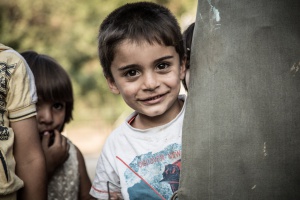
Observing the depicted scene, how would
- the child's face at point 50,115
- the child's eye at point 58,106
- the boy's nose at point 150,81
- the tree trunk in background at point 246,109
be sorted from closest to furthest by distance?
the tree trunk in background at point 246,109 < the boy's nose at point 150,81 < the child's face at point 50,115 < the child's eye at point 58,106

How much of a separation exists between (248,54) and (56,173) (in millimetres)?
1720

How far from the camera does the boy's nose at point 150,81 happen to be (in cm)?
178

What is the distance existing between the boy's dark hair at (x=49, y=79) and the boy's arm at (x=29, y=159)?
0.72 metres

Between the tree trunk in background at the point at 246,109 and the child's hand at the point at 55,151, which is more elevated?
the tree trunk in background at the point at 246,109

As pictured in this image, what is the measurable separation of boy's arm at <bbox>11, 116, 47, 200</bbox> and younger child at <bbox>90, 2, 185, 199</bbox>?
1.12 feet

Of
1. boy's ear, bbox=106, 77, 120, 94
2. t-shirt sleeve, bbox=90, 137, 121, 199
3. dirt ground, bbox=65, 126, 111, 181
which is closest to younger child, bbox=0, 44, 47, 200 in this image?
t-shirt sleeve, bbox=90, 137, 121, 199

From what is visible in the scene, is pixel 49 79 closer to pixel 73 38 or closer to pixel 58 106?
pixel 58 106

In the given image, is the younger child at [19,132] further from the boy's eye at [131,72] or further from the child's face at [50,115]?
the child's face at [50,115]

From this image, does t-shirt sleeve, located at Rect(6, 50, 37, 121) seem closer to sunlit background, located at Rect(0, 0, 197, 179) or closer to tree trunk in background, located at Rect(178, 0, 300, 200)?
tree trunk in background, located at Rect(178, 0, 300, 200)

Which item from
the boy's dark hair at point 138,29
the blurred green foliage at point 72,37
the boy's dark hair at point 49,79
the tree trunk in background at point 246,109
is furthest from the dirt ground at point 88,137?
the tree trunk in background at point 246,109

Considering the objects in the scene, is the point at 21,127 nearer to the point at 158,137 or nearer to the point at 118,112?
the point at 158,137

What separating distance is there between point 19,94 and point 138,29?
2.12 feet

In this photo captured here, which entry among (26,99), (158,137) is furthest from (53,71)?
(158,137)

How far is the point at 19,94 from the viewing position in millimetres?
1923
